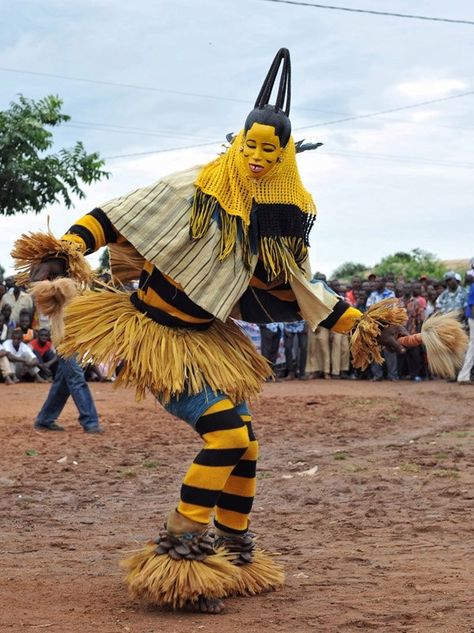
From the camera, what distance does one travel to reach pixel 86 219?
4.86 metres

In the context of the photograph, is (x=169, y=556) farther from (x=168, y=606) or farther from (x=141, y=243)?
(x=141, y=243)

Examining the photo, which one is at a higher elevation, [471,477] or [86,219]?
[86,219]

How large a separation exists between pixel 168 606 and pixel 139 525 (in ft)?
6.54

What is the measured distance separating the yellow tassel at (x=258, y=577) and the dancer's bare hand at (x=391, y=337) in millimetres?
1217

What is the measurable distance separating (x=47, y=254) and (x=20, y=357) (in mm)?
12036

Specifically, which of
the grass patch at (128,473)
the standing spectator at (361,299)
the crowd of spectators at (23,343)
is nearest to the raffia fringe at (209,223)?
the grass patch at (128,473)

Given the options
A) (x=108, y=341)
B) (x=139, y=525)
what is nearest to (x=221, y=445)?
(x=108, y=341)

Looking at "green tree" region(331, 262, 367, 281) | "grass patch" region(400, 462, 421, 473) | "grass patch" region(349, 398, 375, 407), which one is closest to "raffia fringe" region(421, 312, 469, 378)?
"grass patch" region(400, 462, 421, 473)

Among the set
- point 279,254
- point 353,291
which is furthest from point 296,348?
point 279,254

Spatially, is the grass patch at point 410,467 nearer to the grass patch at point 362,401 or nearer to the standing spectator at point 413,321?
the grass patch at point 362,401

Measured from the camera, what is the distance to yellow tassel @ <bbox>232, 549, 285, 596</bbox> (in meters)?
4.98

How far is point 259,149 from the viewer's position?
496 centimetres

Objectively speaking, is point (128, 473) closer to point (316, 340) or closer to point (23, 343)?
point (23, 343)

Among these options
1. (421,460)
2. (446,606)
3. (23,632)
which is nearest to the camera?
(23,632)
